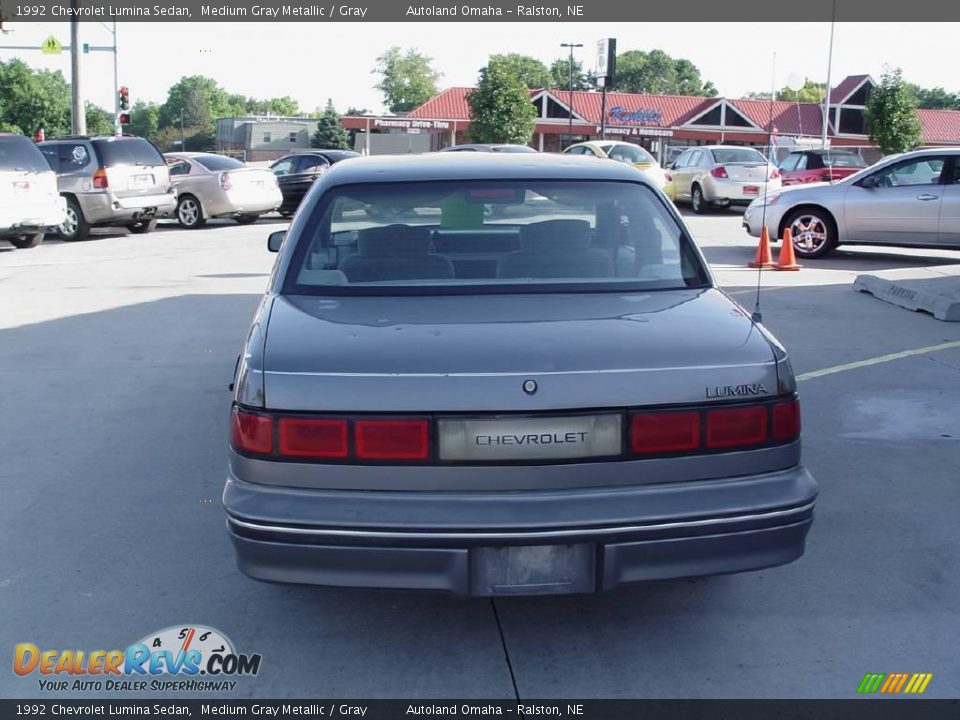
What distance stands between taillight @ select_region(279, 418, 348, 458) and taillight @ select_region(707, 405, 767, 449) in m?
1.13

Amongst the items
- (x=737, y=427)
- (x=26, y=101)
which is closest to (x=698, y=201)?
(x=737, y=427)

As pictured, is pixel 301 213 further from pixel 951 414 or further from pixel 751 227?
pixel 751 227

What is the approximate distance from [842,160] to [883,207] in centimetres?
1202

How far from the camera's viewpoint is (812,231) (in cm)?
1474

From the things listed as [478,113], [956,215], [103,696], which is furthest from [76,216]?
[478,113]

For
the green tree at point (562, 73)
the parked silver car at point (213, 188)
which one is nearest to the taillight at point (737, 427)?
the parked silver car at point (213, 188)

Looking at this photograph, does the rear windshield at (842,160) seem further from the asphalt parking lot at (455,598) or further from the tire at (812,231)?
the asphalt parking lot at (455,598)

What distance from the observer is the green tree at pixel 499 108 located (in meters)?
51.6

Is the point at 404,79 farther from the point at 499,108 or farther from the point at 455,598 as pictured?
the point at 455,598

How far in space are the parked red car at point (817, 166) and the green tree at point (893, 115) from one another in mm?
27602

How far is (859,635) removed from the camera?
12.5 feet

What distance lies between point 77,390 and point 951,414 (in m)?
5.74

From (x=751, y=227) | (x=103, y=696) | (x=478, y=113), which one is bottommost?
(x=103, y=696)
